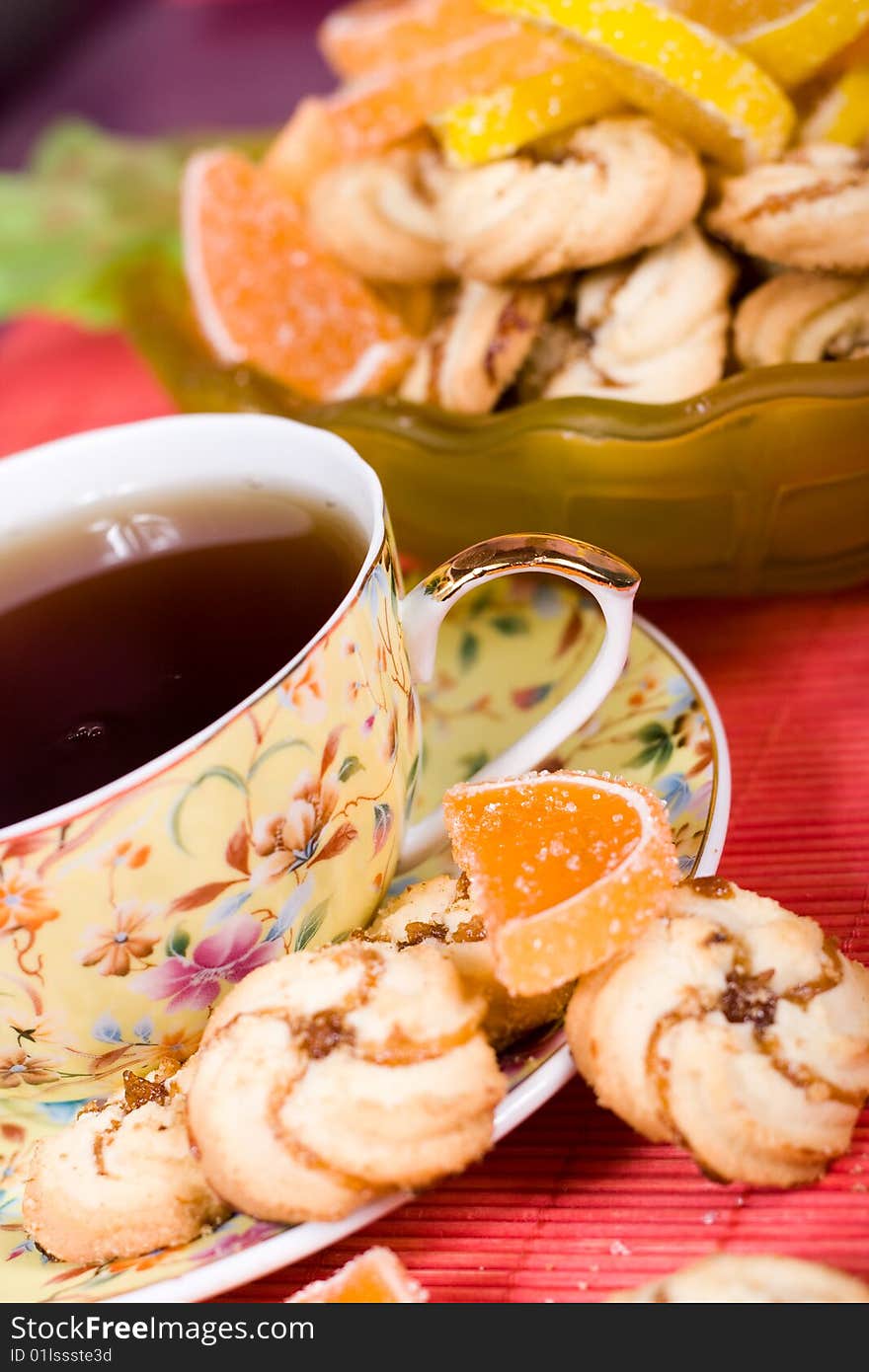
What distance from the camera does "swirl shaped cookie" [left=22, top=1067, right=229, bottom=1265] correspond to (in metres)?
0.61

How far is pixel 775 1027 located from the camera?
1.89ft

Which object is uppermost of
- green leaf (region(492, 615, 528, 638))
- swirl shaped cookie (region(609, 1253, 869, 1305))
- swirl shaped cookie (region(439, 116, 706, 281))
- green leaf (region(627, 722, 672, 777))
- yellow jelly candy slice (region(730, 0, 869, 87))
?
yellow jelly candy slice (region(730, 0, 869, 87))

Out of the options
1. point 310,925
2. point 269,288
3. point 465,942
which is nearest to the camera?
point 465,942

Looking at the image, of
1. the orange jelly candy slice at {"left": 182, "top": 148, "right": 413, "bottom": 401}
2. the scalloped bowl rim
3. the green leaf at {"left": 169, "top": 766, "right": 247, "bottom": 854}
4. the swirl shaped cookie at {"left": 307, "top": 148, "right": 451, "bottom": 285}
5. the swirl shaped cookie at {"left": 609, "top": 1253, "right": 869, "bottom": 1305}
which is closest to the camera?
the swirl shaped cookie at {"left": 609, "top": 1253, "right": 869, "bottom": 1305}

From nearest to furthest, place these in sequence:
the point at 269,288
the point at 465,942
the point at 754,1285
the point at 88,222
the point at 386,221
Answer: the point at 754,1285 < the point at 465,942 < the point at 386,221 < the point at 269,288 < the point at 88,222

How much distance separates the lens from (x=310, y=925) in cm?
75

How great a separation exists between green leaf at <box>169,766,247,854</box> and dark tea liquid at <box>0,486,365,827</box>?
0.15m

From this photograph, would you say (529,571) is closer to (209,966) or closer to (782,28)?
(209,966)

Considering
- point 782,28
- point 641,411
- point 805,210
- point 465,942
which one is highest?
point 782,28

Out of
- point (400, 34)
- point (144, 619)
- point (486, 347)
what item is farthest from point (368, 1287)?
point (400, 34)

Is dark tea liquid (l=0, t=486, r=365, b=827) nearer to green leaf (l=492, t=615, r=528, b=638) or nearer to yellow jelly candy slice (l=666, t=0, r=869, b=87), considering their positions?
green leaf (l=492, t=615, r=528, b=638)

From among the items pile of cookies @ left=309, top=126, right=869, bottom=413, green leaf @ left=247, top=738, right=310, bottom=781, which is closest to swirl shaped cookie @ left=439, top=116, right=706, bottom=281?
pile of cookies @ left=309, top=126, right=869, bottom=413

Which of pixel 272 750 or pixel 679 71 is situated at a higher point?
pixel 679 71

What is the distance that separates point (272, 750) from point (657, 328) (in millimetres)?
485
